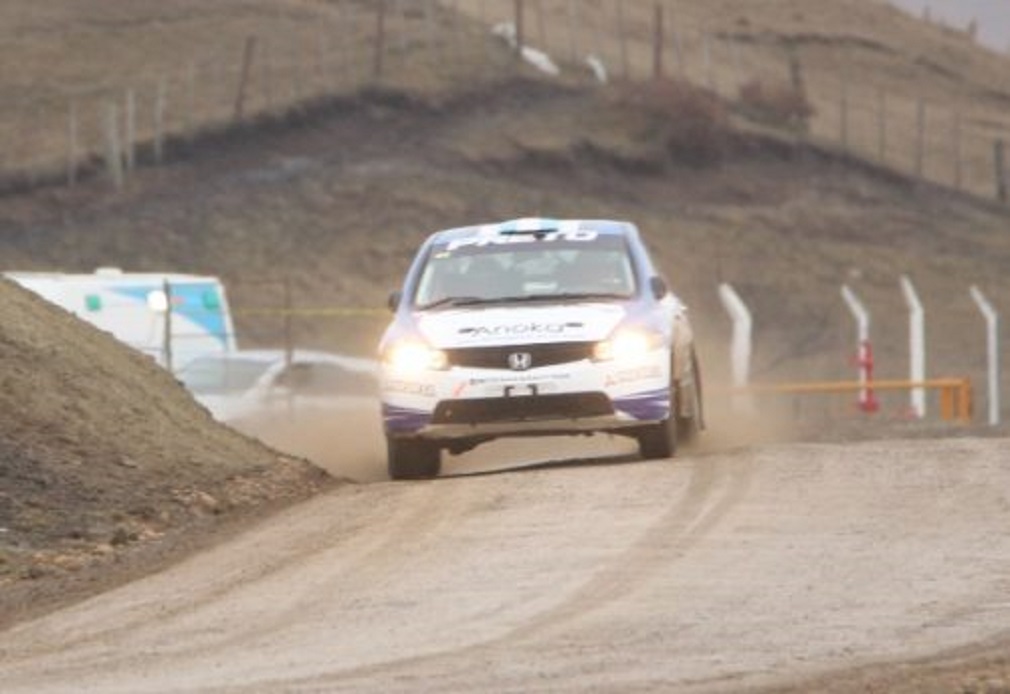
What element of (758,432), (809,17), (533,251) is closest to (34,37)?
(809,17)

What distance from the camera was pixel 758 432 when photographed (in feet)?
89.8

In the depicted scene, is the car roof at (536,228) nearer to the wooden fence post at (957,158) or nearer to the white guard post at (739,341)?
the white guard post at (739,341)

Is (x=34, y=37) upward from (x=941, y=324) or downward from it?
upward

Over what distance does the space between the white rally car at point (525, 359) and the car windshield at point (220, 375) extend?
494 inches

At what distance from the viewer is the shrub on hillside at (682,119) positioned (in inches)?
2761

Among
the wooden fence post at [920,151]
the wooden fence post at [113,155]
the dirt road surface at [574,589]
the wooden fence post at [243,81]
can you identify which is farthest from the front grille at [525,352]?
the wooden fence post at [920,151]

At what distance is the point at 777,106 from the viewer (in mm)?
76188

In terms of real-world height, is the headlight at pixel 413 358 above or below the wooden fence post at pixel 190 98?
A: below

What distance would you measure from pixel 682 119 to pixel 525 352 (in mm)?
49905

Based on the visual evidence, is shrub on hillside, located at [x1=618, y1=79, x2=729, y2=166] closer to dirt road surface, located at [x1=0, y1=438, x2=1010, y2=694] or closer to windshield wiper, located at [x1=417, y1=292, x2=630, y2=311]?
windshield wiper, located at [x1=417, y1=292, x2=630, y2=311]

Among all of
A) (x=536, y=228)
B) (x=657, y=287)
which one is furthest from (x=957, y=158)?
(x=657, y=287)

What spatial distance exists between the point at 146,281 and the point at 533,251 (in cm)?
1420

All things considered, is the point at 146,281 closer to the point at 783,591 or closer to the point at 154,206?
the point at 783,591

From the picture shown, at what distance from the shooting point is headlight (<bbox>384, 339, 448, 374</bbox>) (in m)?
20.6
